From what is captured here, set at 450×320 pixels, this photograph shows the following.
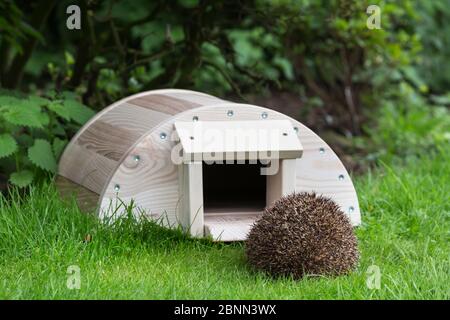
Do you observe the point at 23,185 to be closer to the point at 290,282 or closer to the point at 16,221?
the point at 16,221

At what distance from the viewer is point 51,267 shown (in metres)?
3.63

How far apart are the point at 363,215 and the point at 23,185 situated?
1937mm

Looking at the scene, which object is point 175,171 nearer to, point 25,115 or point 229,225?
point 229,225

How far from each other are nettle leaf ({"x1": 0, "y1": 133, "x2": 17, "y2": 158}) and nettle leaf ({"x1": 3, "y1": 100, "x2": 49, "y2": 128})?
0.29ft

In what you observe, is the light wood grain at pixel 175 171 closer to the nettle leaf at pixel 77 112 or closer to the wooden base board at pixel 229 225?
the wooden base board at pixel 229 225

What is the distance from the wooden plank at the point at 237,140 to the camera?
13.2ft

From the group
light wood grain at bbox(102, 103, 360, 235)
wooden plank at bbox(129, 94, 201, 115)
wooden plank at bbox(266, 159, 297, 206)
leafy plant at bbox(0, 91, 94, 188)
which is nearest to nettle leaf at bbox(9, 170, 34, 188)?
leafy plant at bbox(0, 91, 94, 188)

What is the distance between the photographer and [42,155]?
469cm

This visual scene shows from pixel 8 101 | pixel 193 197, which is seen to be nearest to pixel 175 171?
pixel 193 197

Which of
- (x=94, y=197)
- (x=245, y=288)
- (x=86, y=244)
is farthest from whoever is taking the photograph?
(x=94, y=197)

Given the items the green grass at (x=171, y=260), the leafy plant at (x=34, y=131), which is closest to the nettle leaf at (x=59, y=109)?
the leafy plant at (x=34, y=131)

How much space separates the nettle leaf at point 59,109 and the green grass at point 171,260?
1.96ft

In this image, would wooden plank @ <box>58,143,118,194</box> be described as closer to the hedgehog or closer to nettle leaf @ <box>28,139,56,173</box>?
nettle leaf @ <box>28,139,56,173</box>

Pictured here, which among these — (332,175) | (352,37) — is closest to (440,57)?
(352,37)
